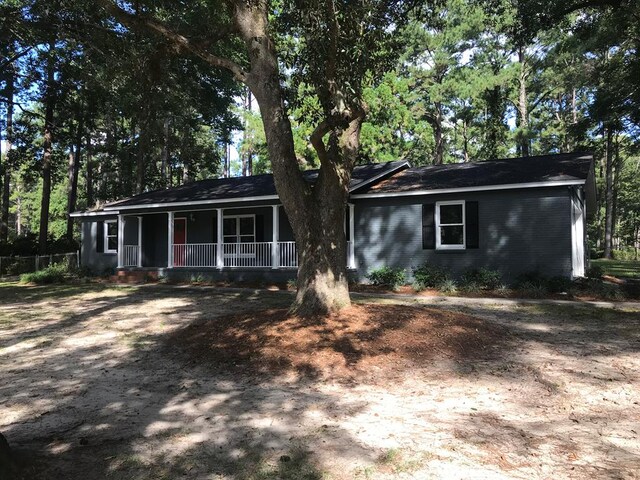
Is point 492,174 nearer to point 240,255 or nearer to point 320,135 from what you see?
point 240,255

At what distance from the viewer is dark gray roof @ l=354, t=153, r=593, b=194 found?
13109mm

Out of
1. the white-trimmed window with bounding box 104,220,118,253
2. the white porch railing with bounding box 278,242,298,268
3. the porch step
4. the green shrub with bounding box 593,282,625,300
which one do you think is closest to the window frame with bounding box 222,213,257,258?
the white porch railing with bounding box 278,242,298,268

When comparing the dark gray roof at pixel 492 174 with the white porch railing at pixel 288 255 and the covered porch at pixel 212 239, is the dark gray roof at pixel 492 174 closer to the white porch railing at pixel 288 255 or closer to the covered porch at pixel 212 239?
the covered porch at pixel 212 239

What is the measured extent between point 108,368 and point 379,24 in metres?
6.81

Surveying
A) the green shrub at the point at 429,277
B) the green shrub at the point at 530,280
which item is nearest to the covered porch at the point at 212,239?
the green shrub at the point at 429,277

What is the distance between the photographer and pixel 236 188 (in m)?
19.1

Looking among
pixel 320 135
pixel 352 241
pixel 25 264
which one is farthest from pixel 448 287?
pixel 25 264

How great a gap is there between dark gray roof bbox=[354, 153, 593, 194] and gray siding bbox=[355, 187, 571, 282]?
37cm

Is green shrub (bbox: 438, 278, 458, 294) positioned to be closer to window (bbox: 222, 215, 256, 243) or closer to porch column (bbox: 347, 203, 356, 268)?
porch column (bbox: 347, 203, 356, 268)

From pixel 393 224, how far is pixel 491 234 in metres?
3.14

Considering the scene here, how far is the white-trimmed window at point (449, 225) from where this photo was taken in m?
14.3

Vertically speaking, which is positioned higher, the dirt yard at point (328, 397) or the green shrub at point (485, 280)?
the green shrub at point (485, 280)

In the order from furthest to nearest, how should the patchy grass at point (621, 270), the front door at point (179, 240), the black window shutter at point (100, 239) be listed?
the black window shutter at point (100, 239), the front door at point (179, 240), the patchy grass at point (621, 270)

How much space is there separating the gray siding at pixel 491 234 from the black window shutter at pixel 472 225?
0.40 feet
